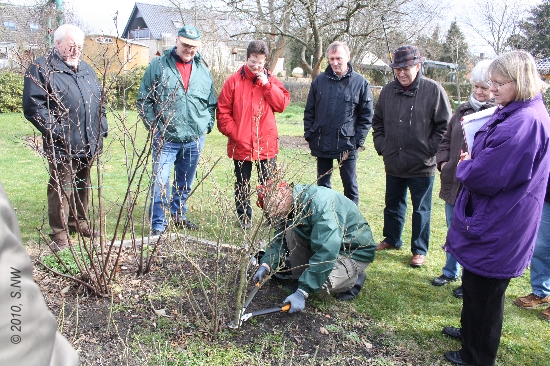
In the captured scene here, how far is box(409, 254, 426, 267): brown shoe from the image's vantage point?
4281 millimetres

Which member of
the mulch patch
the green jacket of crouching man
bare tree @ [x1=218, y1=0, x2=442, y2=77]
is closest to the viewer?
the green jacket of crouching man

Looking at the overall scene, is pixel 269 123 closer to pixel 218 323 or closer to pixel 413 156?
pixel 413 156

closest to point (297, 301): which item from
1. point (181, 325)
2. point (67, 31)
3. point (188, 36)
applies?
point (181, 325)

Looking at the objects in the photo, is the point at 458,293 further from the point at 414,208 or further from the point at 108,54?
the point at 108,54

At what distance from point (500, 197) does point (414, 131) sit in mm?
1850

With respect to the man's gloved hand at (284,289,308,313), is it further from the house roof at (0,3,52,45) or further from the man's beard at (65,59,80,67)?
the house roof at (0,3,52,45)

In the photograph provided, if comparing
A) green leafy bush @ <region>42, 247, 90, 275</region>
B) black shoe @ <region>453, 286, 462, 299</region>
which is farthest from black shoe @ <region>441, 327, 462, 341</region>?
green leafy bush @ <region>42, 247, 90, 275</region>

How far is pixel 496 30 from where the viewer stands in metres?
18.4

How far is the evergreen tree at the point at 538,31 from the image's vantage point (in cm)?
2211

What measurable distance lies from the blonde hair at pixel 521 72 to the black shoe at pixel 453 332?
5.28ft

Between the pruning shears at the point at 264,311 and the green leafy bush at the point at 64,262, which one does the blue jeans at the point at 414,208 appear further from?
the green leafy bush at the point at 64,262

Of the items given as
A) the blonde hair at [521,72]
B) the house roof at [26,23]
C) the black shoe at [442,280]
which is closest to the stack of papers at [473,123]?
the blonde hair at [521,72]

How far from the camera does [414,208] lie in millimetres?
4363

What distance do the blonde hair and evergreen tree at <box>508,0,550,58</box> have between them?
21793mm
